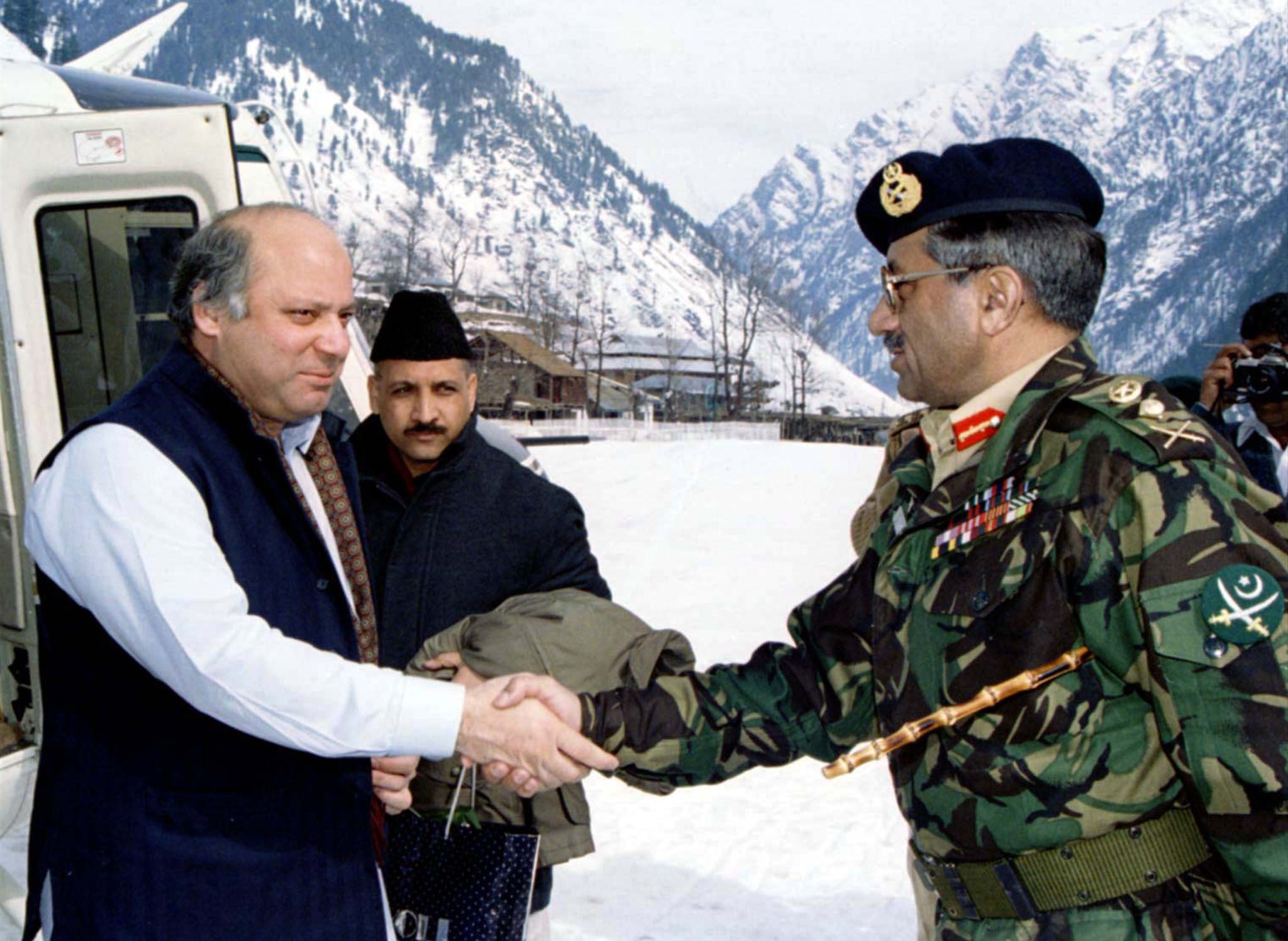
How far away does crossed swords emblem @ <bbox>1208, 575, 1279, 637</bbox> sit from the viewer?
1.63m

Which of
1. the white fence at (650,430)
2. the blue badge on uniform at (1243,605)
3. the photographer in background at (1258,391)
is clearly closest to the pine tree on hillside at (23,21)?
the white fence at (650,430)

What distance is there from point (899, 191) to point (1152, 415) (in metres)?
0.66

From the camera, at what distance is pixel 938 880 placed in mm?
2035

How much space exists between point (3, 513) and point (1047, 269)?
13.2ft

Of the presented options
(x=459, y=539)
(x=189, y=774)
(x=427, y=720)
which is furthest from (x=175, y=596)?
(x=459, y=539)

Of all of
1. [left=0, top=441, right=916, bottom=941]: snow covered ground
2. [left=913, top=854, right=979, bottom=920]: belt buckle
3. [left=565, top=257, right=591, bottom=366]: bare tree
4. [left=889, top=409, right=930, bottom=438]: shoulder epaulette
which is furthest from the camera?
[left=565, top=257, right=591, bottom=366]: bare tree

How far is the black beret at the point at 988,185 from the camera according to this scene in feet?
6.75

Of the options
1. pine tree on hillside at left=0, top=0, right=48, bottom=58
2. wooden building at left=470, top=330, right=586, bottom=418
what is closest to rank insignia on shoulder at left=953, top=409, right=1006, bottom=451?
wooden building at left=470, top=330, right=586, bottom=418

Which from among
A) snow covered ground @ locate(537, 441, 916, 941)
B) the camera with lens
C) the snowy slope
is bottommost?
snow covered ground @ locate(537, 441, 916, 941)

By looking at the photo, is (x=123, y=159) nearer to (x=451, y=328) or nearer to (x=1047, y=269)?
(x=451, y=328)

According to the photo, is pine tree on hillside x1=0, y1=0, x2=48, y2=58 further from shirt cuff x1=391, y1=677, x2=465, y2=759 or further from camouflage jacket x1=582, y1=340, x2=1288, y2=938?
camouflage jacket x1=582, y1=340, x2=1288, y2=938

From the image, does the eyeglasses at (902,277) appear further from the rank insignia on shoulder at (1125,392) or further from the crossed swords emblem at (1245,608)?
the crossed swords emblem at (1245,608)

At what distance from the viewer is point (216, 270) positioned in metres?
2.29

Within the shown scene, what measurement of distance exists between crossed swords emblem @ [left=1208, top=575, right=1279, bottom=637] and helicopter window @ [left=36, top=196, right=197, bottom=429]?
3832mm
